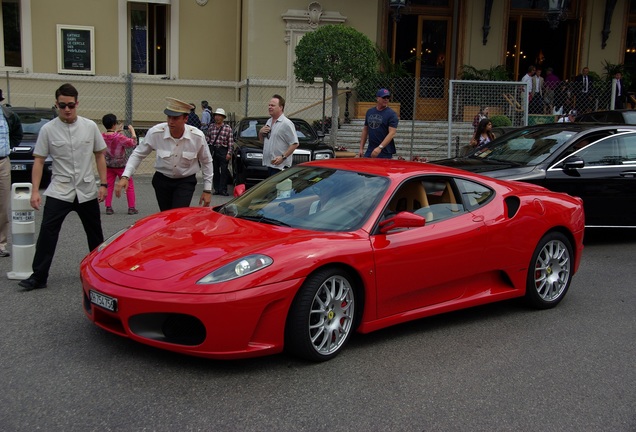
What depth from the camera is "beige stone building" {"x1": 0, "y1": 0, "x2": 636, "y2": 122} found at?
20797mm

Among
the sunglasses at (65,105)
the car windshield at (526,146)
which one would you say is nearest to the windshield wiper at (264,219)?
the sunglasses at (65,105)

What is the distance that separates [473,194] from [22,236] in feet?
13.6

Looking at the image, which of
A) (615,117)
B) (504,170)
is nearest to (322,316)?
(504,170)

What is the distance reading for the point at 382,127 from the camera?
10078 mm

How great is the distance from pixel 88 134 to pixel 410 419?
3953 mm

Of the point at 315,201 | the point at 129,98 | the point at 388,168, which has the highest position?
the point at 129,98

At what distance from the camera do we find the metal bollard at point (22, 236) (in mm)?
6488

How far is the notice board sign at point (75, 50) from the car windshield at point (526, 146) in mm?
14878

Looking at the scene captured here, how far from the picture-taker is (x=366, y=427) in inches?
146

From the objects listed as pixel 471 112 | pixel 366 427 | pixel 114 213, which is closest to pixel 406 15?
pixel 471 112

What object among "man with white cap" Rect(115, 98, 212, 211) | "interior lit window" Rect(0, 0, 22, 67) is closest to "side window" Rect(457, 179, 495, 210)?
"man with white cap" Rect(115, 98, 212, 211)

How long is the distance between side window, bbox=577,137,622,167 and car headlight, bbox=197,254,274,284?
598 centimetres

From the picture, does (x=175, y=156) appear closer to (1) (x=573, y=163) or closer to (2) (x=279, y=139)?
(2) (x=279, y=139)

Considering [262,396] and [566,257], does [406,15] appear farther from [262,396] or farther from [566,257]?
[262,396]
